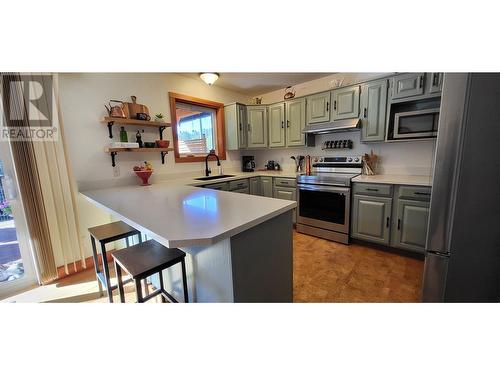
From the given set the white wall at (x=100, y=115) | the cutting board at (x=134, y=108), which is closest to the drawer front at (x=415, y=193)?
the white wall at (x=100, y=115)

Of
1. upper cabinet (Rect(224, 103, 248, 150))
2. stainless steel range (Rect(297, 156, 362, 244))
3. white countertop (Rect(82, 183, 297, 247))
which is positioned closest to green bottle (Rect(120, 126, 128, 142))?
white countertop (Rect(82, 183, 297, 247))

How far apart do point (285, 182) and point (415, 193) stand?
1.56 metres

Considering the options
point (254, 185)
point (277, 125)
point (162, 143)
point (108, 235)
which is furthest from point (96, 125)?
point (277, 125)

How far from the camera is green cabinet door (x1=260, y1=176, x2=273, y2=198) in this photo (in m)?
3.27

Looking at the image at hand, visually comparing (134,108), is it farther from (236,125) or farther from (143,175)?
(236,125)

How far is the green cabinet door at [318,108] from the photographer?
282cm

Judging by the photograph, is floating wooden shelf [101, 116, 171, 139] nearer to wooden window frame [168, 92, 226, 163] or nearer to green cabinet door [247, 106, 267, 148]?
wooden window frame [168, 92, 226, 163]

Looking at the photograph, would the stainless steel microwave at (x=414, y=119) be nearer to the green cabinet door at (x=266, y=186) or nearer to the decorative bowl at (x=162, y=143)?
the green cabinet door at (x=266, y=186)

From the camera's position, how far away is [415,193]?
2068 millimetres

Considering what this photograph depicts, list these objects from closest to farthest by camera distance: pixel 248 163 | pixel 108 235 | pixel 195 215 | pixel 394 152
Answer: pixel 195 215, pixel 108 235, pixel 394 152, pixel 248 163
